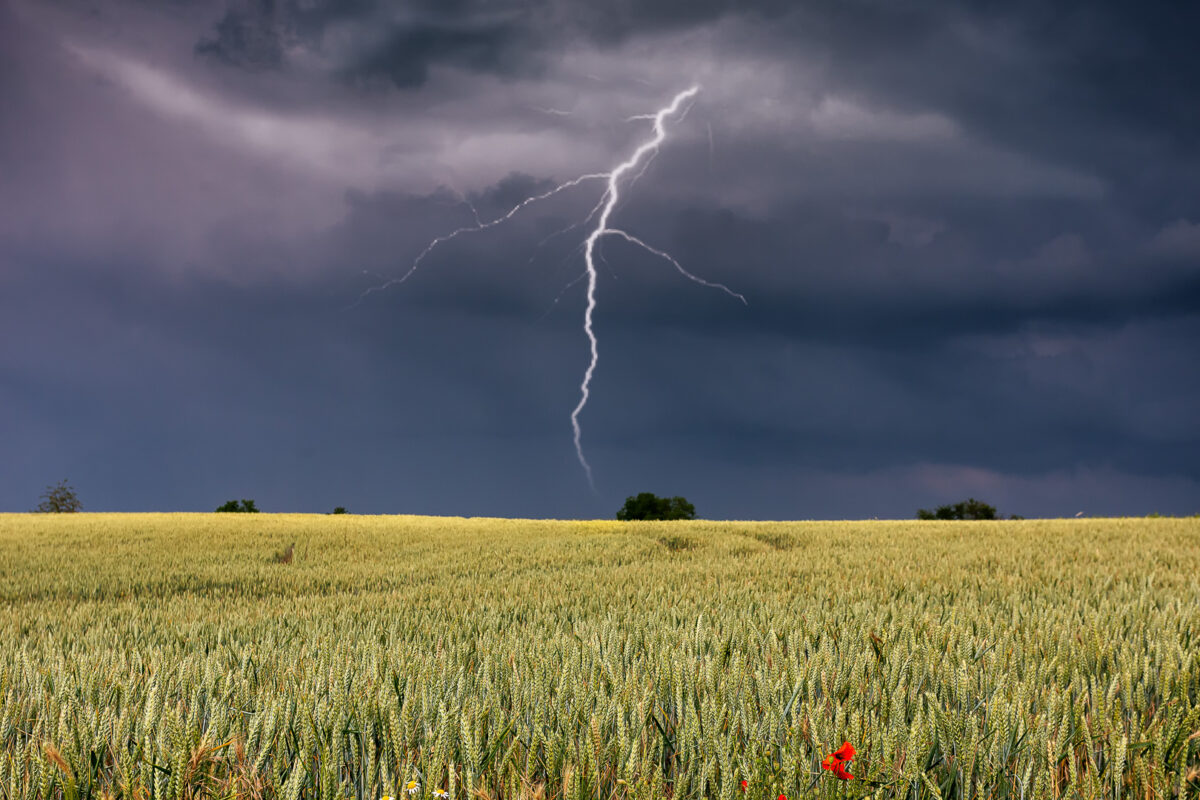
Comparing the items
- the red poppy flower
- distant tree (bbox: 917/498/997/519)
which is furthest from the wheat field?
distant tree (bbox: 917/498/997/519)

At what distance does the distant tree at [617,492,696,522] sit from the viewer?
1997 inches

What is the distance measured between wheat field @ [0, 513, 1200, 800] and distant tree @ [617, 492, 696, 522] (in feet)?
144

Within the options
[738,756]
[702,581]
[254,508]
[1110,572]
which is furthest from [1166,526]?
[254,508]

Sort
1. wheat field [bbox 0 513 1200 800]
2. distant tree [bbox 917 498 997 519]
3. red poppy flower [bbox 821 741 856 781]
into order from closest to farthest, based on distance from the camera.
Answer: red poppy flower [bbox 821 741 856 781], wheat field [bbox 0 513 1200 800], distant tree [bbox 917 498 997 519]

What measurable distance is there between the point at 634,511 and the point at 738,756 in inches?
1960

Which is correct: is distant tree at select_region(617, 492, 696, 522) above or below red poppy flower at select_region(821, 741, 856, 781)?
below

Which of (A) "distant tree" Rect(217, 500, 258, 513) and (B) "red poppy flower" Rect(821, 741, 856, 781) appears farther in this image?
(A) "distant tree" Rect(217, 500, 258, 513)

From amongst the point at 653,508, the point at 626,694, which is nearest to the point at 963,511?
the point at 653,508

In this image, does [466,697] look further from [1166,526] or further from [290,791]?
[1166,526]

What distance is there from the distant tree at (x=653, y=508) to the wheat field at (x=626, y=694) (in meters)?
43.9

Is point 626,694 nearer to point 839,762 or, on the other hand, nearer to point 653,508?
point 839,762

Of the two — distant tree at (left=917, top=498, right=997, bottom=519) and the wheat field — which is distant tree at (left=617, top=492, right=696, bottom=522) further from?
the wheat field

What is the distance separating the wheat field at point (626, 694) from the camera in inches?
76.5

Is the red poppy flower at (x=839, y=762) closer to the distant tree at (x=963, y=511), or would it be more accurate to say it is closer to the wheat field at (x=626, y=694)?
the wheat field at (x=626, y=694)
